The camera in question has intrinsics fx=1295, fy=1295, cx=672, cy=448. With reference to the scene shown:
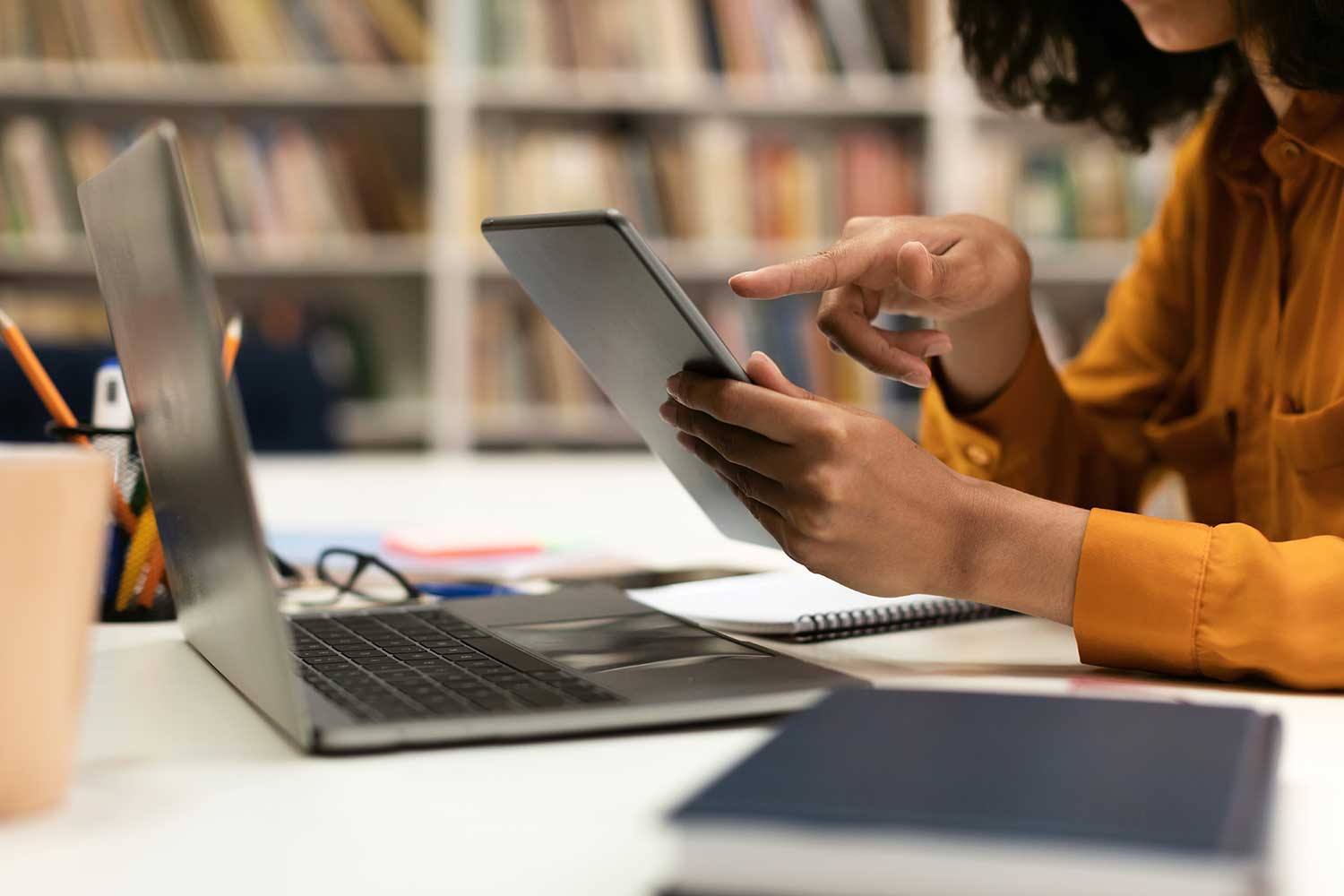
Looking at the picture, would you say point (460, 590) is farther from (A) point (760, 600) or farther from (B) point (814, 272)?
(B) point (814, 272)

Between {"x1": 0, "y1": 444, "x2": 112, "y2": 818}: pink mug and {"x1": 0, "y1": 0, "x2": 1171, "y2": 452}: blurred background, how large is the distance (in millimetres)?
2398

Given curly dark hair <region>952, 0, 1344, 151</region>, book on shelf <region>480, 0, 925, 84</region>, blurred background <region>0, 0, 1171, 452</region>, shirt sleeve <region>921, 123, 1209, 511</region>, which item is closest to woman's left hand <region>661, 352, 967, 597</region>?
shirt sleeve <region>921, 123, 1209, 511</region>

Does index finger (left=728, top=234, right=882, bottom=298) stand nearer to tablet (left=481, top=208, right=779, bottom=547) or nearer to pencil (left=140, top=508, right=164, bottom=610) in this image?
tablet (left=481, top=208, right=779, bottom=547)

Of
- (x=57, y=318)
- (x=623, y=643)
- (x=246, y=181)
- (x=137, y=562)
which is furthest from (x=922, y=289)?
(x=57, y=318)

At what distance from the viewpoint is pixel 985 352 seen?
104 cm

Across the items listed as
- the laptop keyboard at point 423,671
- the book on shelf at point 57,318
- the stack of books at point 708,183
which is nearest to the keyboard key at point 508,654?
the laptop keyboard at point 423,671

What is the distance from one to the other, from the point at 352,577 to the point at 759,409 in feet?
1.31

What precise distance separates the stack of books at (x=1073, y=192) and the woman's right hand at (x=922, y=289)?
6.02 ft

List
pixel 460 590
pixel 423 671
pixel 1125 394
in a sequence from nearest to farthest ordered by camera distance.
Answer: pixel 423 671 → pixel 460 590 → pixel 1125 394

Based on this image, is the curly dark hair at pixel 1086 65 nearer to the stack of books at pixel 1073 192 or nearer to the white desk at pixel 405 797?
the white desk at pixel 405 797

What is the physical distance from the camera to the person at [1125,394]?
653mm

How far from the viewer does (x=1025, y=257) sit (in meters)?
1.00

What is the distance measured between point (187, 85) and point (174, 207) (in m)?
2.61

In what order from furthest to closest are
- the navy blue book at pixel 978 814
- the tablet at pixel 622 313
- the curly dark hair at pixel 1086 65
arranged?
the curly dark hair at pixel 1086 65 → the tablet at pixel 622 313 → the navy blue book at pixel 978 814
